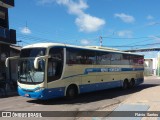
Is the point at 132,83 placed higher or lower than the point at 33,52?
lower

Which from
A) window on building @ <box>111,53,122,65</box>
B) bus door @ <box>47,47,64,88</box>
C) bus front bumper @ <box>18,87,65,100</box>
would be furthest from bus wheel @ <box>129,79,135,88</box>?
bus door @ <box>47,47,64,88</box>

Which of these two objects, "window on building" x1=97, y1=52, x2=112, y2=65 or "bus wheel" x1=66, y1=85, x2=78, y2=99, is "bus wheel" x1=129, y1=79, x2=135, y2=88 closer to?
"window on building" x1=97, y1=52, x2=112, y2=65

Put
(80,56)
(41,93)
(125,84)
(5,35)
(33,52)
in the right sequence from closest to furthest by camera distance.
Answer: (41,93) → (33,52) → (80,56) → (125,84) → (5,35)

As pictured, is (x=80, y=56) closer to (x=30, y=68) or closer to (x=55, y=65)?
(x=55, y=65)

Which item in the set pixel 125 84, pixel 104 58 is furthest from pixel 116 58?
pixel 125 84

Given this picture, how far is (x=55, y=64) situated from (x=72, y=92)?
7.70 ft

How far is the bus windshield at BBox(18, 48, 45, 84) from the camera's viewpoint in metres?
16.5

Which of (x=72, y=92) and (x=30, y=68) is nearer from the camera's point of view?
(x=30, y=68)

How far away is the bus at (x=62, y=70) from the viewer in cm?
1650

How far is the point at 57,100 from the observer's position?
18.3 metres

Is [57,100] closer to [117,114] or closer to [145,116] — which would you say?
[117,114]

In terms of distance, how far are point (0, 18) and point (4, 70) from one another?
4986 millimetres

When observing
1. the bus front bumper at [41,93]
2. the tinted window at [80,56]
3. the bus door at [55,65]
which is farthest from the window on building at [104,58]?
the bus front bumper at [41,93]

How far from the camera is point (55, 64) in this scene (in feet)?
56.1
